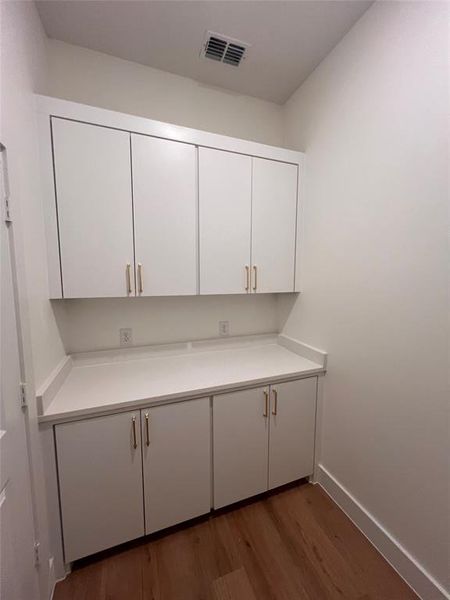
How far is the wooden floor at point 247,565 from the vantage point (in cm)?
113

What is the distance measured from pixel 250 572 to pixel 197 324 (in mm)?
1439

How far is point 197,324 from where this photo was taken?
1972 millimetres

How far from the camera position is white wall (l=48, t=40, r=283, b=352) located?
1524 millimetres

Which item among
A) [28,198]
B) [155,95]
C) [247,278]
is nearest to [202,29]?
[155,95]

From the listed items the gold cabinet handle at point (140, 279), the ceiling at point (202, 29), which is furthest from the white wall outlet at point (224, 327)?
the ceiling at point (202, 29)

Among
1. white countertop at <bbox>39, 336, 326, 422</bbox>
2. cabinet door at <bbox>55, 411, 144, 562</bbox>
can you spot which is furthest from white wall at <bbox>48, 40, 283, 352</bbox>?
cabinet door at <bbox>55, 411, 144, 562</bbox>

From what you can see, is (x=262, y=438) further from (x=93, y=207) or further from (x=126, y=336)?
(x=93, y=207)

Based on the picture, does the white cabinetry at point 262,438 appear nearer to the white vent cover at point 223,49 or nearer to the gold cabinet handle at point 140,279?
the gold cabinet handle at point 140,279

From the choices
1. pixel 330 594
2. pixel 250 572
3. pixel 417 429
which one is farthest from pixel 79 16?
pixel 330 594

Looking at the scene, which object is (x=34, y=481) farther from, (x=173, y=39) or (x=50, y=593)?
(x=173, y=39)

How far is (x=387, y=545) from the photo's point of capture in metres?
1.25

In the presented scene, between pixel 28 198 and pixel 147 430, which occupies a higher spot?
pixel 28 198

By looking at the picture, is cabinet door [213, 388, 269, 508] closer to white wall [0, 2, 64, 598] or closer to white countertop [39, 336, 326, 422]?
white countertop [39, 336, 326, 422]

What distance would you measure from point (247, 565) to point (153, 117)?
2768 millimetres
